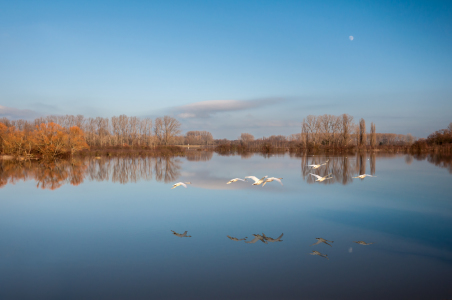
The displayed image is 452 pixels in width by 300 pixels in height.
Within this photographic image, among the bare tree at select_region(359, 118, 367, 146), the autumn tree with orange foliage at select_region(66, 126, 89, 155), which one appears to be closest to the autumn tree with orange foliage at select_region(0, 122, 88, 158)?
the autumn tree with orange foliage at select_region(66, 126, 89, 155)

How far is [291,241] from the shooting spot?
16.1 feet

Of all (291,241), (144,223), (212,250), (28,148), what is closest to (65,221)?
(144,223)

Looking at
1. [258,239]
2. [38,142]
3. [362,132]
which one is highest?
[362,132]

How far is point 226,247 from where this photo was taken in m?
4.66

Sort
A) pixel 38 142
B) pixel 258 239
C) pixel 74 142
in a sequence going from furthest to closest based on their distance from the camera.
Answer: pixel 74 142, pixel 38 142, pixel 258 239

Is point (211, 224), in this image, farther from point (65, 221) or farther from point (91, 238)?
point (65, 221)

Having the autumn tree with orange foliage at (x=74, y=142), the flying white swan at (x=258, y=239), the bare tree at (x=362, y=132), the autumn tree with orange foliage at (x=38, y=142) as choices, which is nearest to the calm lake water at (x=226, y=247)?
the flying white swan at (x=258, y=239)

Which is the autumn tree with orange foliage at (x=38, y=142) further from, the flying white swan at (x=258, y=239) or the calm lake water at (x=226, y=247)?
the flying white swan at (x=258, y=239)

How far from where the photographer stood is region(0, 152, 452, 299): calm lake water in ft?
11.1

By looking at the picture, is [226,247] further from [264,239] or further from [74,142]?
[74,142]

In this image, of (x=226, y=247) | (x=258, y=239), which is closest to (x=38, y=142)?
(x=226, y=247)

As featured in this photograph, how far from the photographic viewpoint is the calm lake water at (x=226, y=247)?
11.1 feet

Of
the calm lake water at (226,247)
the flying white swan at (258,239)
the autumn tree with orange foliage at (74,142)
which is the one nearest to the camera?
the calm lake water at (226,247)

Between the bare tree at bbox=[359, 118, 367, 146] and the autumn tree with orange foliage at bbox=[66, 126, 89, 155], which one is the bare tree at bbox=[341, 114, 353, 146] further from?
the autumn tree with orange foliage at bbox=[66, 126, 89, 155]
